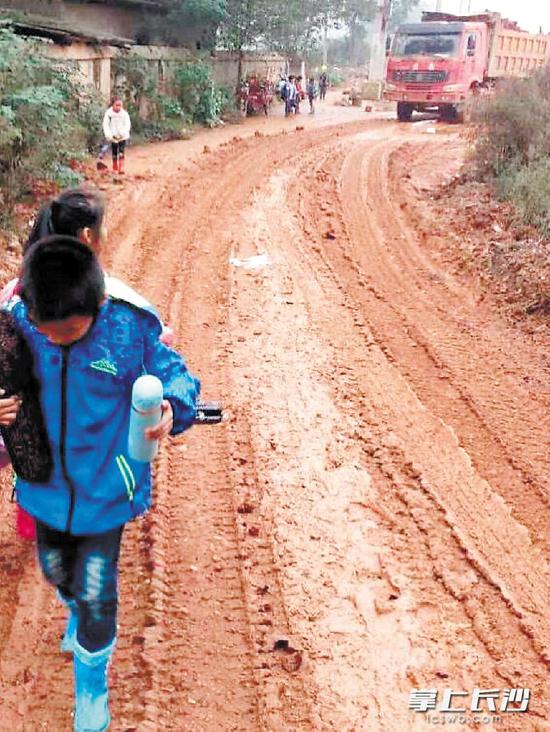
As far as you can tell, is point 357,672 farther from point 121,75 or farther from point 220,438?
point 121,75

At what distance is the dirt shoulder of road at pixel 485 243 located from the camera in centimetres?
754

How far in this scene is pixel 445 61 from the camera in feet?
74.2

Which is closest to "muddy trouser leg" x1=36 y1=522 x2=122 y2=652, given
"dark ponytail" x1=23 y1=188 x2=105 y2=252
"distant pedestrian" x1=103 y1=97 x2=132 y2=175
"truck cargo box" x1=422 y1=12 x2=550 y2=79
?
"dark ponytail" x1=23 y1=188 x2=105 y2=252

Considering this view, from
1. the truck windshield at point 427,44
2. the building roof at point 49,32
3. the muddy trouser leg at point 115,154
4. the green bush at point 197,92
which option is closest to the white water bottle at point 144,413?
the muddy trouser leg at point 115,154

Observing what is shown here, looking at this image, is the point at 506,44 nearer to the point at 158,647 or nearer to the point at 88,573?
the point at 158,647

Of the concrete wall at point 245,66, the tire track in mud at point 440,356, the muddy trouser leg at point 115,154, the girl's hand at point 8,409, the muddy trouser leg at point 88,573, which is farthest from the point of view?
the concrete wall at point 245,66

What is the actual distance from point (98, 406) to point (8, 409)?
26 cm

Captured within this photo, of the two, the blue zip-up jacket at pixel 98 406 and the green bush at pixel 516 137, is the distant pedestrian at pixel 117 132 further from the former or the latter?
the blue zip-up jacket at pixel 98 406

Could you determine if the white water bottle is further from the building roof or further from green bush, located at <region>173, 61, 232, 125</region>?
green bush, located at <region>173, 61, 232, 125</region>

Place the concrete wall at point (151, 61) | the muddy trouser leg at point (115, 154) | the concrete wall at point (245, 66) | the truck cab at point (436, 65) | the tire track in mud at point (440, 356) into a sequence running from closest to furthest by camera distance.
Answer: the tire track in mud at point (440, 356), the muddy trouser leg at point (115, 154), the concrete wall at point (151, 61), the truck cab at point (436, 65), the concrete wall at point (245, 66)

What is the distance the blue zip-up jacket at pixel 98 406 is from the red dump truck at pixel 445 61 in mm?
22322

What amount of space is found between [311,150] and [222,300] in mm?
10185

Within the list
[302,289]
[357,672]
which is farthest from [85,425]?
[302,289]

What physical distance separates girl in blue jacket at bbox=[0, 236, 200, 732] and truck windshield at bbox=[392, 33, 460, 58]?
2320cm
